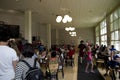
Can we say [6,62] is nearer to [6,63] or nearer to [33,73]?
[6,63]

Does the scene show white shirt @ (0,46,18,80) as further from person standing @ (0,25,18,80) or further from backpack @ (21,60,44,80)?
backpack @ (21,60,44,80)

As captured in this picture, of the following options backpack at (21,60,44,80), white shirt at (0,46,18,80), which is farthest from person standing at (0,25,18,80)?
backpack at (21,60,44,80)

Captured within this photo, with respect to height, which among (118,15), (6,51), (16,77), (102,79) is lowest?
(102,79)

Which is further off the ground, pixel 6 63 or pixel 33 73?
pixel 6 63

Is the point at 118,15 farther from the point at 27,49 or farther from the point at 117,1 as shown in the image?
the point at 27,49

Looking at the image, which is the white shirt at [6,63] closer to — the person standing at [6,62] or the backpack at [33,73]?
the person standing at [6,62]

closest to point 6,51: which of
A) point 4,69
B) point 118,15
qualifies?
point 4,69

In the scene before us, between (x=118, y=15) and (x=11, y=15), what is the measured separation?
7.86m

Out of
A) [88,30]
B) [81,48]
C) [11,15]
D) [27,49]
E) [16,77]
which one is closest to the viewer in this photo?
[16,77]

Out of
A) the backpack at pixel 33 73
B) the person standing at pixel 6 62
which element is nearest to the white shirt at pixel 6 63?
the person standing at pixel 6 62

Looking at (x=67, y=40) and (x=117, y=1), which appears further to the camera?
(x=67, y=40)

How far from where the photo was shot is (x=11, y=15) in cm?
1588

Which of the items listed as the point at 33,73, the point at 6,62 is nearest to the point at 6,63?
the point at 6,62

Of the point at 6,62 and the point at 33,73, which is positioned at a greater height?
the point at 6,62
